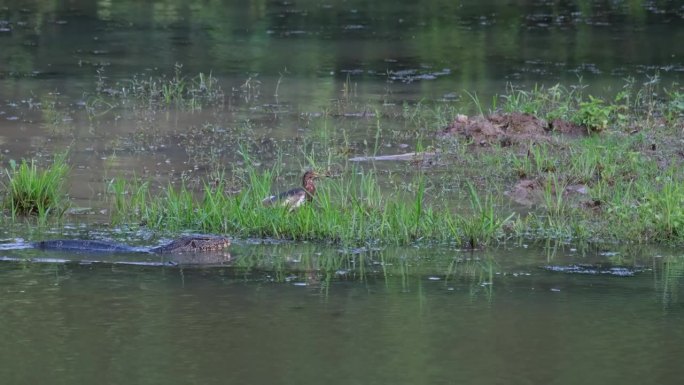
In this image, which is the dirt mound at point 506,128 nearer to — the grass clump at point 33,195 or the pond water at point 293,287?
the pond water at point 293,287

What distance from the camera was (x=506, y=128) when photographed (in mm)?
10992

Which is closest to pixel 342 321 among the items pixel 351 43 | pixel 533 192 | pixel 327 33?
pixel 533 192

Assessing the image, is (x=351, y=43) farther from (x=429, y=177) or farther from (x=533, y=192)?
(x=533, y=192)

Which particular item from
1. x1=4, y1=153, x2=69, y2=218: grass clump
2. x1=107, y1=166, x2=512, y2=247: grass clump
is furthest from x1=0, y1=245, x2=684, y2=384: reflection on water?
x1=4, y1=153, x2=69, y2=218: grass clump

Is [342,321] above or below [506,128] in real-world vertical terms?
below

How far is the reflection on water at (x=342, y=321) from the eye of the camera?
5.59 m

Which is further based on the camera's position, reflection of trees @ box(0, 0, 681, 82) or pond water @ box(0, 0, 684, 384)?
reflection of trees @ box(0, 0, 681, 82)

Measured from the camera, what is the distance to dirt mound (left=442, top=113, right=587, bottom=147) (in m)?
10.8

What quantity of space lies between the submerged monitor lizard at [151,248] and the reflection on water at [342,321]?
17 cm

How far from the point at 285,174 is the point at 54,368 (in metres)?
4.50

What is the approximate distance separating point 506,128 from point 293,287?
4.55 metres

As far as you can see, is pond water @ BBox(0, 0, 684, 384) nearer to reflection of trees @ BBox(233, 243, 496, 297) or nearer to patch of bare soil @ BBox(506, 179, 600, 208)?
reflection of trees @ BBox(233, 243, 496, 297)

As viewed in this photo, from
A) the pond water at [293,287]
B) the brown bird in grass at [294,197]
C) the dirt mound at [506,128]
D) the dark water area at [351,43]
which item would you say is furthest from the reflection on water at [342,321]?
the dark water area at [351,43]

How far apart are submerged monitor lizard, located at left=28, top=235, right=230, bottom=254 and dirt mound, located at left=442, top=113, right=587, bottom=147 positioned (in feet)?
12.2
